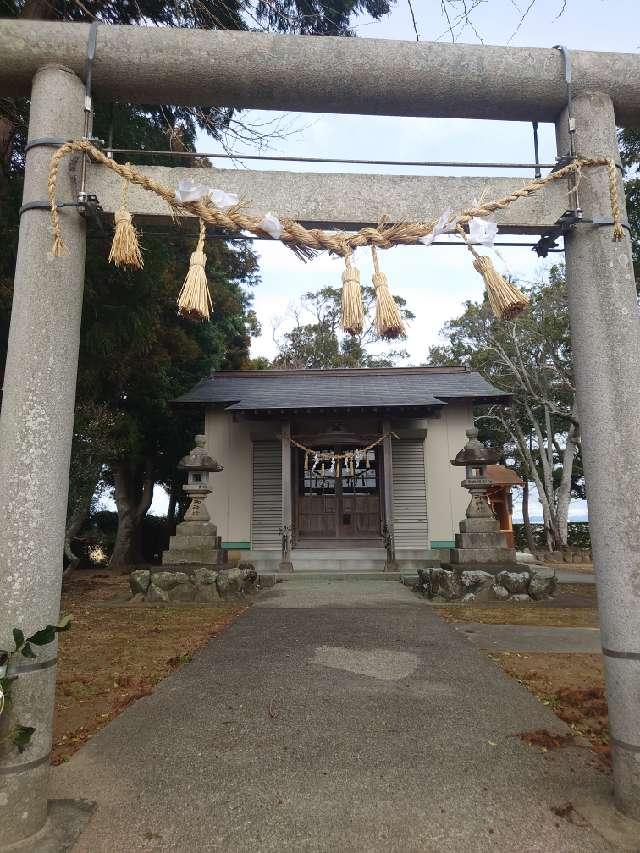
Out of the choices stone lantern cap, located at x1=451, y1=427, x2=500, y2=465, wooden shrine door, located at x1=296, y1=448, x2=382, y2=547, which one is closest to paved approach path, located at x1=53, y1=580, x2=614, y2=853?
stone lantern cap, located at x1=451, y1=427, x2=500, y2=465

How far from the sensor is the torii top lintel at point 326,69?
245cm

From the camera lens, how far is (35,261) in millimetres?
2248

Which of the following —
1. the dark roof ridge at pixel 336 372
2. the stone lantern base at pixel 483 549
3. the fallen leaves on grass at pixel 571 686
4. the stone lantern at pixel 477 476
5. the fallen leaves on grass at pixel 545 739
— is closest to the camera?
Answer: the fallen leaves on grass at pixel 545 739

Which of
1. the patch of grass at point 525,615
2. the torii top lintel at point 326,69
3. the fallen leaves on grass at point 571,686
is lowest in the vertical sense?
the patch of grass at point 525,615

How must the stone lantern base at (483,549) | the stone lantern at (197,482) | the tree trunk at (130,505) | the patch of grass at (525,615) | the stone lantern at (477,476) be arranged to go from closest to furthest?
the patch of grass at (525,615), the stone lantern base at (483,549), the stone lantern at (477,476), the stone lantern at (197,482), the tree trunk at (130,505)

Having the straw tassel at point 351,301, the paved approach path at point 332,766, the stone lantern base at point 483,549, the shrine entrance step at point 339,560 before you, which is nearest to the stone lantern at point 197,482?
the shrine entrance step at point 339,560

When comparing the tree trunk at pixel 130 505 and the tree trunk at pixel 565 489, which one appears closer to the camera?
the tree trunk at pixel 130 505

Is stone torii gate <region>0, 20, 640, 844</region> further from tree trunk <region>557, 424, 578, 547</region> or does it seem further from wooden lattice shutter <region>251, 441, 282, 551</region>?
tree trunk <region>557, 424, 578, 547</region>

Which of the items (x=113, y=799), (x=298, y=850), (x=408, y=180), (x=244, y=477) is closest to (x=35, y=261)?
(x=408, y=180)

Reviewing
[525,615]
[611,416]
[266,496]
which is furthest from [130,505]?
[611,416]

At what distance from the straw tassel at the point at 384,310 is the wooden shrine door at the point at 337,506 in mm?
10485

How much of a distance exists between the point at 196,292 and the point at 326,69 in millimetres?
1275

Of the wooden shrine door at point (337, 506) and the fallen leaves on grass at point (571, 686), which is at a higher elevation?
the wooden shrine door at point (337, 506)

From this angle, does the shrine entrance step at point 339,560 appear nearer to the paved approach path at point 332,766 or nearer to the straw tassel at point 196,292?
the paved approach path at point 332,766
